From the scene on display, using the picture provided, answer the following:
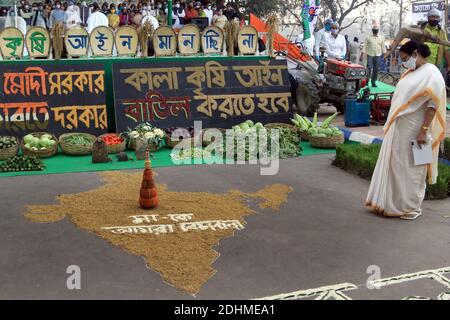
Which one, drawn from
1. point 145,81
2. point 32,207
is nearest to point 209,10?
point 145,81

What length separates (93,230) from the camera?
16.6ft

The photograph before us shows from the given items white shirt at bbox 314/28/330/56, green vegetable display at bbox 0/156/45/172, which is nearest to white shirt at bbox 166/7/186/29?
white shirt at bbox 314/28/330/56

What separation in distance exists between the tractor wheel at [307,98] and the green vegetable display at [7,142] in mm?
6144

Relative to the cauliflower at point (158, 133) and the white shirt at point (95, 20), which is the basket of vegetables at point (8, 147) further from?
the white shirt at point (95, 20)

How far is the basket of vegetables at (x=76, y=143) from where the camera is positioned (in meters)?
8.55

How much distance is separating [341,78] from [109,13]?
8.39 metres

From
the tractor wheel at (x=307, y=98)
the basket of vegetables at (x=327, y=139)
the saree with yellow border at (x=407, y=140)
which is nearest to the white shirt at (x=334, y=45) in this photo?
the tractor wheel at (x=307, y=98)

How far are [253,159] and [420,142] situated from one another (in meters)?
3.27

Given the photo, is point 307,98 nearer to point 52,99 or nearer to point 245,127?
point 245,127

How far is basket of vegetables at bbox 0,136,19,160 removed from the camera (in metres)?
8.21

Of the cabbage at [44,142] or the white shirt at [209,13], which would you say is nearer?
the cabbage at [44,142]

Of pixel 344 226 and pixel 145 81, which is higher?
pixel 145 81

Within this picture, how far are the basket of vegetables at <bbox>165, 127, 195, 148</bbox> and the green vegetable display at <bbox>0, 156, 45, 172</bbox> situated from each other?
2243 mm

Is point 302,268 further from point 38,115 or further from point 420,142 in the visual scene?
point 38,115
